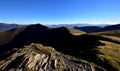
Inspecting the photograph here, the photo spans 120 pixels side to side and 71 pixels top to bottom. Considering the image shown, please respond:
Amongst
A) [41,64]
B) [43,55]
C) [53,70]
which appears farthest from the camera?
[43,55]

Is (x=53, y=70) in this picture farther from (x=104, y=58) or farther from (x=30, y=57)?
(x=104, y=58)

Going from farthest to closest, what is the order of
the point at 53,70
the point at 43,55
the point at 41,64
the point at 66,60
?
1. the point at 43,55
2. the point at 66,60
3. the point at 41,64
4. the point at 53,70

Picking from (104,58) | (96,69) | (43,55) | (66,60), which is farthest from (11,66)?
(104,58)

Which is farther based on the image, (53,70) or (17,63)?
(17,63)

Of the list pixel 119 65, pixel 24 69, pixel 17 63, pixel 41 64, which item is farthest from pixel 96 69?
pixel 17 63

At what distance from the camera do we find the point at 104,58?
5816 cm

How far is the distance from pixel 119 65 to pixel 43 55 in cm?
2393

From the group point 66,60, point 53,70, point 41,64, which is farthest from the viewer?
point 66,60

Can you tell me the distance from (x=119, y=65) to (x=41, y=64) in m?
21.7

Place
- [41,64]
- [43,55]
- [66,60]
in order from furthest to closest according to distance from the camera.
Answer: [43,55]
[66,60]
[41,64]

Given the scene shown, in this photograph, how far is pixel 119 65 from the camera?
2089 inches

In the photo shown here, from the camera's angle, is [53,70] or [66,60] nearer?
[53,70]

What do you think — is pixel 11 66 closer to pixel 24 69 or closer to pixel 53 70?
pixel 24 69

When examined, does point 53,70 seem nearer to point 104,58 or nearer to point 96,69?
point 96,69
